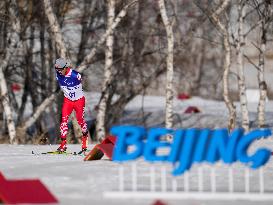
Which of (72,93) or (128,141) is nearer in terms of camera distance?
(128,141)

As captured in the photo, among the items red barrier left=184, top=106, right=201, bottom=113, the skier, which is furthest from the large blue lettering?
red barrier left=184, top=106, right=201, bottom=113

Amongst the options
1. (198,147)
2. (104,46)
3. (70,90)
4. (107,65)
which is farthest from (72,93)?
(104,46)

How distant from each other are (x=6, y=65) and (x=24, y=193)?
1268 centimetres

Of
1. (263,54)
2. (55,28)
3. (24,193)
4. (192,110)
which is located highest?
(55,28)

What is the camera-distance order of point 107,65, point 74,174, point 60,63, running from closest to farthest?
1. point 74,174
2. point 60,63
3. point 107,65

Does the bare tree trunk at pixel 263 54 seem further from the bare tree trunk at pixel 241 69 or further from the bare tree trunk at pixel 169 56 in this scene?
the bare tree trunk at pixel 169 56

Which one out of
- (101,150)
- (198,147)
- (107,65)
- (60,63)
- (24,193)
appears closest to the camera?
(24,193)

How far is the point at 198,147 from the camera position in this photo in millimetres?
9938

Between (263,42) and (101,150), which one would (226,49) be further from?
(101,150)

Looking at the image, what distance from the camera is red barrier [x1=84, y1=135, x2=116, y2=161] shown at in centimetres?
1324

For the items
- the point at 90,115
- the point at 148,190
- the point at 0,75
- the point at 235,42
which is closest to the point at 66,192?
the point at 148,190

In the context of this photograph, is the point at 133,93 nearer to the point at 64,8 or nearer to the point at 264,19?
the point at 64,8

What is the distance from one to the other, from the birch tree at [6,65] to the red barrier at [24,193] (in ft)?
32.1

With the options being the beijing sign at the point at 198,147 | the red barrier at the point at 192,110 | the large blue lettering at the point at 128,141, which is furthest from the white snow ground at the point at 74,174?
the red barrier at the point at 192,110
